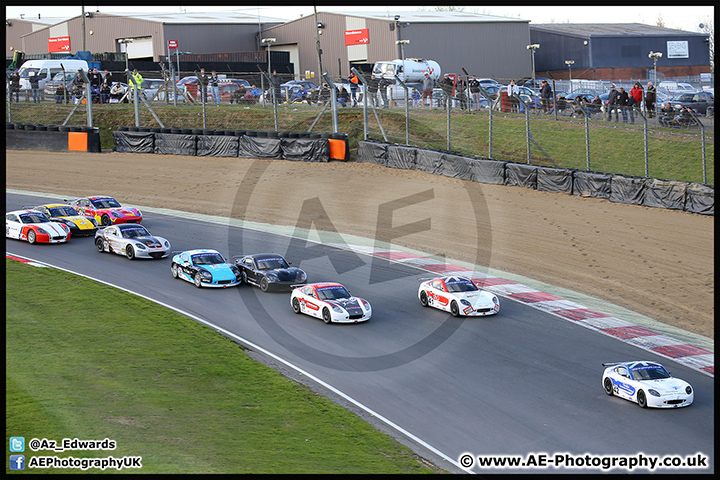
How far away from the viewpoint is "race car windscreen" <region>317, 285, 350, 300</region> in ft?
58.1

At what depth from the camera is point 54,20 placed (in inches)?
3733

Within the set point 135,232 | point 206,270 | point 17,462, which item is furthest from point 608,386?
point 135,232

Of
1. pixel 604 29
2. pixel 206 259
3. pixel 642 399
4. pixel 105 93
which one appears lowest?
pixel 642 399

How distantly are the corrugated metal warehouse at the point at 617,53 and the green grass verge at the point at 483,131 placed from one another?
40035 millimetres

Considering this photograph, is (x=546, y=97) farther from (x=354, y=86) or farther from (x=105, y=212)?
(x=105, y=212)

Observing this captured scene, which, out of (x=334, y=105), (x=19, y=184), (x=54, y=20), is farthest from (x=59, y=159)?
(x=54, y=20)

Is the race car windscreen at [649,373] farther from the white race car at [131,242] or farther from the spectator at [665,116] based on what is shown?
the spectator at [665,116]

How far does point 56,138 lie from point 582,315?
2822 centimetres

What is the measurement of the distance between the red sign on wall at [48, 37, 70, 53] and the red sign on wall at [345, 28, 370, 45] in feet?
102

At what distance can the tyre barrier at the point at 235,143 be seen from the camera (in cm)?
3416

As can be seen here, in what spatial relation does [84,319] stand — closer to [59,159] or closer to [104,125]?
[59,159]

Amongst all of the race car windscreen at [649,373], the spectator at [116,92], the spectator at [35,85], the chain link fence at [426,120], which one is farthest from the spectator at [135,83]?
the race car windscreen at [649,373]

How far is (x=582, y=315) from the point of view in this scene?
59.8 feet

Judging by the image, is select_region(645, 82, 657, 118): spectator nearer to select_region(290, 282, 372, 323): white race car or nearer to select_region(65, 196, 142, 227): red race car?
select_region(290, 282, 372, 323): white race car
